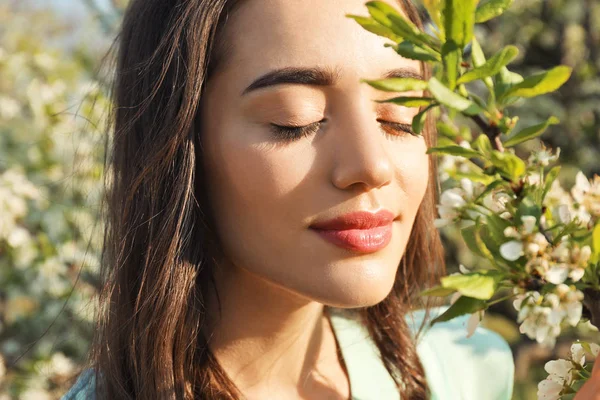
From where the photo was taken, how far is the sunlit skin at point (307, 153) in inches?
46.7

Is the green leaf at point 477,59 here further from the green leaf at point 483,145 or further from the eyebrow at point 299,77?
the eyebrow at point 299,77

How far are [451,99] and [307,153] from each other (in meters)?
0.48

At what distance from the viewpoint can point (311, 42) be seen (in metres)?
1.21

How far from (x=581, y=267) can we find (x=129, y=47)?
1.02m

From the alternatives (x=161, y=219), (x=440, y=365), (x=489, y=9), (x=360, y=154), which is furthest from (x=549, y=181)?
Answer: (x=440, y=365)

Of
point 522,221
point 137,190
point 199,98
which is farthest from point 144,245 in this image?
point 522,221

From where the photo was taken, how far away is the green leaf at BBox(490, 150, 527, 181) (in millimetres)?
766

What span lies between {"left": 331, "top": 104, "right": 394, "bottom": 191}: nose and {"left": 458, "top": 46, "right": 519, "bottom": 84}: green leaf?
15.9 inches

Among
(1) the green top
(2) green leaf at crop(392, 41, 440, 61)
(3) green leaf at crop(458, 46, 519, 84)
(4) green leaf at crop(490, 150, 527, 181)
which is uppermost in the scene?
(2) green leaf at crop(392, 41, 440, 61)

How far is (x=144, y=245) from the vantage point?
141cm

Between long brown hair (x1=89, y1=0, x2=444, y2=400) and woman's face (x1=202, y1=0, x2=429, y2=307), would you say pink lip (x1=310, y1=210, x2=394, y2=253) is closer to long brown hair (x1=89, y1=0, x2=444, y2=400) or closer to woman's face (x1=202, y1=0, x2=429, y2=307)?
woman's face (x1=202, y1=0, x2=429, y2=307)

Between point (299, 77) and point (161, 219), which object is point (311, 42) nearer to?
point (299, 77)

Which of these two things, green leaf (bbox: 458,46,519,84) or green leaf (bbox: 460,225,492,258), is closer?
green leaf (bbox: 458,46,519,84)

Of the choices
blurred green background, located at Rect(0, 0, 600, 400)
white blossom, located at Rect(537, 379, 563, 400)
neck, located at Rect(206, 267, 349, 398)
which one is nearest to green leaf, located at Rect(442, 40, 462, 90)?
white blossom, located at Rect(537, 379, 563, 400)
